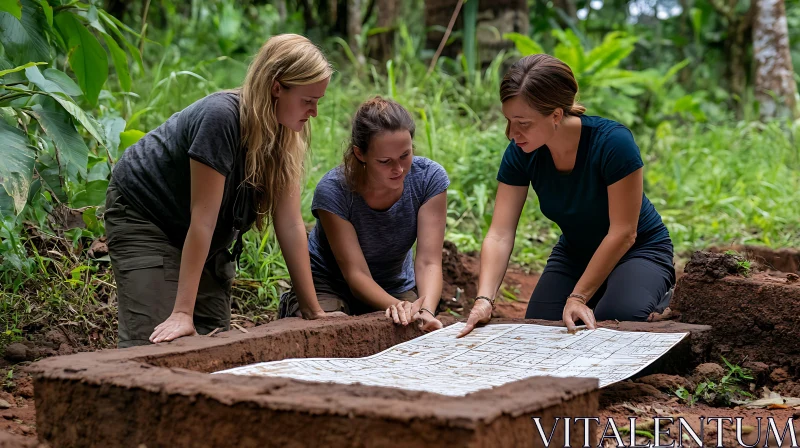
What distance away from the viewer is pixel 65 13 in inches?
132

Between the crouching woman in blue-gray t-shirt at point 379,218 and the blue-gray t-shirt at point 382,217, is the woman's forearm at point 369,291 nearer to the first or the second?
the crouching woman in blue-gray t-shirt at point 379,218

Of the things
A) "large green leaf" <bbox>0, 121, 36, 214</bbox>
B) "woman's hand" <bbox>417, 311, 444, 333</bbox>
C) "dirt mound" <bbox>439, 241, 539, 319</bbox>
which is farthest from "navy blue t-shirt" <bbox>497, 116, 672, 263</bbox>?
"large green leaf" <bbox>0, 121, 36, 214</bbox>

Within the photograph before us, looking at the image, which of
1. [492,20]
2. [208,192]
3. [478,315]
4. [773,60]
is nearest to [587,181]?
[478,315]

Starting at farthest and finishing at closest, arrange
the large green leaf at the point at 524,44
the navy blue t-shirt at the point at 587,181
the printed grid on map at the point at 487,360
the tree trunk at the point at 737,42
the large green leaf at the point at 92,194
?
the tree trunk at the point at 737,42 → the large green leaf at the point at 524,44 → the large green leaf at the point at 92,194 → the navy blue t-shirt at the point at 587,181 → the printed grid on map at the point at 487,360

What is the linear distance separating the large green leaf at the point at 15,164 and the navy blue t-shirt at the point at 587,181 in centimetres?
179

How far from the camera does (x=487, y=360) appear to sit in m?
2.74

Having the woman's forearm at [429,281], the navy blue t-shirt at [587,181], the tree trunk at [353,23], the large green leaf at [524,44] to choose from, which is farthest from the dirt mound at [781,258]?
the tree trunk at [353,23]

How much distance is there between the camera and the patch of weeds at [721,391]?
2715 mm

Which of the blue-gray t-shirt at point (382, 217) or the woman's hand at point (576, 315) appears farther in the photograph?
the blue-gray t-shirt at point (382, 217)

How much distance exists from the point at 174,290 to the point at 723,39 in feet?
32.1

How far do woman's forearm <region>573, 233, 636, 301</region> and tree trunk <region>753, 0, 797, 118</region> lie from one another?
5886 millimetres

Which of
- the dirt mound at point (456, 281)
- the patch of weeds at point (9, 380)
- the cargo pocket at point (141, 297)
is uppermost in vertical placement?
the cargo pocket at point (141, 297)

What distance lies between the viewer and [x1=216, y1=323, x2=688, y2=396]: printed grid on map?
7.96 ft

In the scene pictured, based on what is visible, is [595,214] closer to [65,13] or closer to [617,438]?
[617,438]
